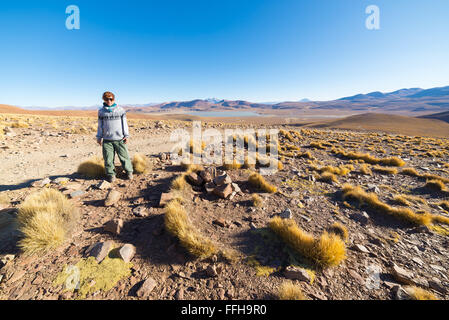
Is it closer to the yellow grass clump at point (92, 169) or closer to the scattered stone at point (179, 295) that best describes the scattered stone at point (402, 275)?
the scattered stone at point (179, 295)

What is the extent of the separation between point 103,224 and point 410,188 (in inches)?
433

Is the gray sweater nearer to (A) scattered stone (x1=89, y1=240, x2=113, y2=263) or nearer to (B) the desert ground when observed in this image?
(B) the desert ground

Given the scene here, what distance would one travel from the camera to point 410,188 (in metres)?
6.90

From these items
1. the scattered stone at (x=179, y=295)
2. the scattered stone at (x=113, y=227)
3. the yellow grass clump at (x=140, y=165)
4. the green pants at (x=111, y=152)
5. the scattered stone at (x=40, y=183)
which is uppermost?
the green pants at (x=111, y=152)

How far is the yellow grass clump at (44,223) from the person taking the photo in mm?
2758

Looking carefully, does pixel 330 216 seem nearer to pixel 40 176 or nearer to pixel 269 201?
pixel 269 201

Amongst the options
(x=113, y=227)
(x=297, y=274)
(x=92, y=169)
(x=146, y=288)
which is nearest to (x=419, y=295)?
(x=297, y=274)

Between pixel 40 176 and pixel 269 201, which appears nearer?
pixel 269 201

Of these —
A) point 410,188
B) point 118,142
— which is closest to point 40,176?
point 118,142

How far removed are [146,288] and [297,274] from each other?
230 centimetres

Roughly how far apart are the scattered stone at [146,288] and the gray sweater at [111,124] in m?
3.95

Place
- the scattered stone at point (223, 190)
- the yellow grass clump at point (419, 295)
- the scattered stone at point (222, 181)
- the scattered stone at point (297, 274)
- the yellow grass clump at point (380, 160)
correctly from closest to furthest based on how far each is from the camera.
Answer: the yellow grass clump at point (419, 295)
the scattered stone at point (297, 274)
the scattered stone at point (223, 190)
the scattered stone at point (222, 181)
the yellow grass clump at point (380, 160)

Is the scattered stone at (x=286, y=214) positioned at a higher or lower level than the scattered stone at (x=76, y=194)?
lower

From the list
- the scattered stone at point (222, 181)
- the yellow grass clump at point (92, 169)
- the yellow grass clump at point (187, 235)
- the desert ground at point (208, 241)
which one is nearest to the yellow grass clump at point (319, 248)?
the desert ground at point (208, 241)
